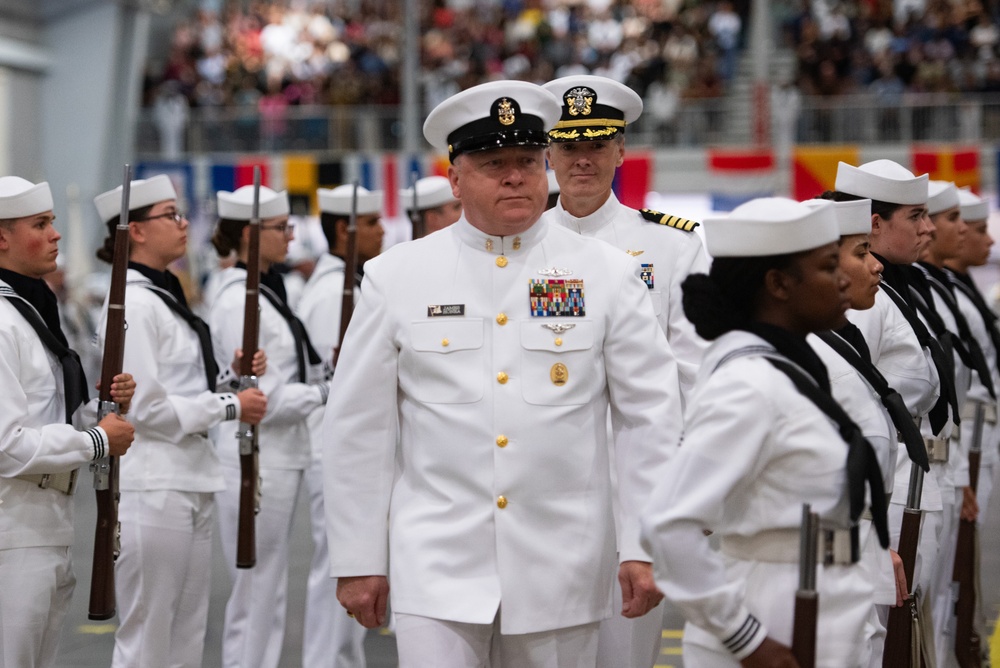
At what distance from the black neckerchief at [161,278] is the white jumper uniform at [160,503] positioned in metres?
0.03

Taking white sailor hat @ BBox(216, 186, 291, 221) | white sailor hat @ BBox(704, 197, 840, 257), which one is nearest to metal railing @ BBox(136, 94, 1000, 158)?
white sailor hat @ BBox(216, 186, 291, 221)

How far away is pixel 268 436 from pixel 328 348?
2.18ft

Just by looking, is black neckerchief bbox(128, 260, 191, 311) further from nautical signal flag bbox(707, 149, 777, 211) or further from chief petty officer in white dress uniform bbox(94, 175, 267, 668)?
nautical signal flag bbox(707, 149, 777, 211)

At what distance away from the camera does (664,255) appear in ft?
14.6

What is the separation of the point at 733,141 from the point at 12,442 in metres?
16.2

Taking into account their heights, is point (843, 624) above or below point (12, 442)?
below

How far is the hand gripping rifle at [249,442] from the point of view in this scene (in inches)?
211

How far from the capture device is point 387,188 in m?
18.2

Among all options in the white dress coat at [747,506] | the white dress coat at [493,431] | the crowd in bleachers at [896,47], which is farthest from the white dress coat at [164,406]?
the crowd in bleachers at [896,47]

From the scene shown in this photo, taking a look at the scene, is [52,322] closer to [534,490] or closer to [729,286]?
[534,490]

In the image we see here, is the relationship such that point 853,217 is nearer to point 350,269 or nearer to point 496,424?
point 496,424

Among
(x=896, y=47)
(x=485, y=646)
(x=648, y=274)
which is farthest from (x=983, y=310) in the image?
(x=896, y=47)

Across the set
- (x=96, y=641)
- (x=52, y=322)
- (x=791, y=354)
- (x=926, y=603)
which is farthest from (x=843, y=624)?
(x=96, y=641)

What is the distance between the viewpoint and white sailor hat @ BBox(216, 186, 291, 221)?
19.5ft
